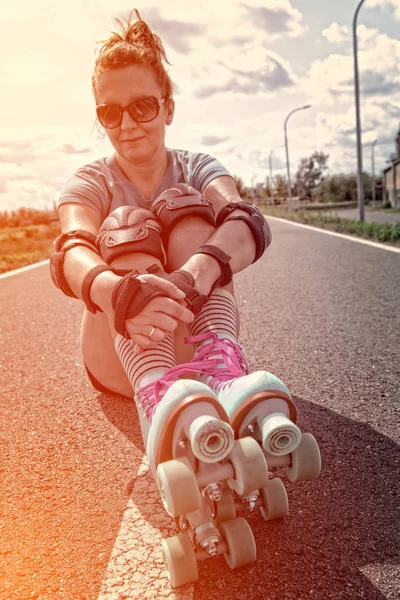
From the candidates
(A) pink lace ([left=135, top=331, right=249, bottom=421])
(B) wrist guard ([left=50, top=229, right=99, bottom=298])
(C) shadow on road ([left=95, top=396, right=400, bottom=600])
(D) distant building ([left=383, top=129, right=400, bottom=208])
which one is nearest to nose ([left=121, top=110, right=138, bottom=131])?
(B) wrist guard ([left=50, top=229, right=99, bottom=298])

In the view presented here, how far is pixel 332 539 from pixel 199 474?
0.50 metres

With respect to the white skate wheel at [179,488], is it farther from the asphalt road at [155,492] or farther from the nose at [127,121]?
the nose at [127,121]

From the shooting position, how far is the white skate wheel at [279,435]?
1.57 m

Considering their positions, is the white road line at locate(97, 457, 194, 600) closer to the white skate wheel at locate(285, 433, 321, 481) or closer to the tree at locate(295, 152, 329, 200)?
the white skate wheel at locate(285, 433, 321, 481)

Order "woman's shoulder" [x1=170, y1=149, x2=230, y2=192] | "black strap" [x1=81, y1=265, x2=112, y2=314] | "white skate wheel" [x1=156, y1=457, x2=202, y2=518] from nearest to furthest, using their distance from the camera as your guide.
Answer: "white skate wheel" [x1=156, y1=457, x2=202, y2=518], "black strap" [x1=81, y1=265, x2=112, y2=314], "woman's shoulder" [x1=170, y1=149, x2=230, y2=192]

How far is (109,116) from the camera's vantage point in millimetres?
2656

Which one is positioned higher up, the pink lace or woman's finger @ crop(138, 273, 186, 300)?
woman's finger @ crop(138, 273, 186, 300)

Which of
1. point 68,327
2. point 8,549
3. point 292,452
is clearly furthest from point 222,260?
point 68,327

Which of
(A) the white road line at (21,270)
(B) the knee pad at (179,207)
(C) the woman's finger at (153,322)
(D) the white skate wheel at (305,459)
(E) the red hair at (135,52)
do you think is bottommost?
(A) the white road line at (21,270)

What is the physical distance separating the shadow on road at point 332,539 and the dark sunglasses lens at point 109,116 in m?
1.57

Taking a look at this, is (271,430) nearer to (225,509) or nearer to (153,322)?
(225,509)

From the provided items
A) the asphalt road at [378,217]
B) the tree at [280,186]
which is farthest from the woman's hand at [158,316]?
the tree at [280,186]

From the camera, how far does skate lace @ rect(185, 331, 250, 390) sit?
6.37ft

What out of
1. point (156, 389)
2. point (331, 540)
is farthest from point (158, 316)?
point (331, 540)
